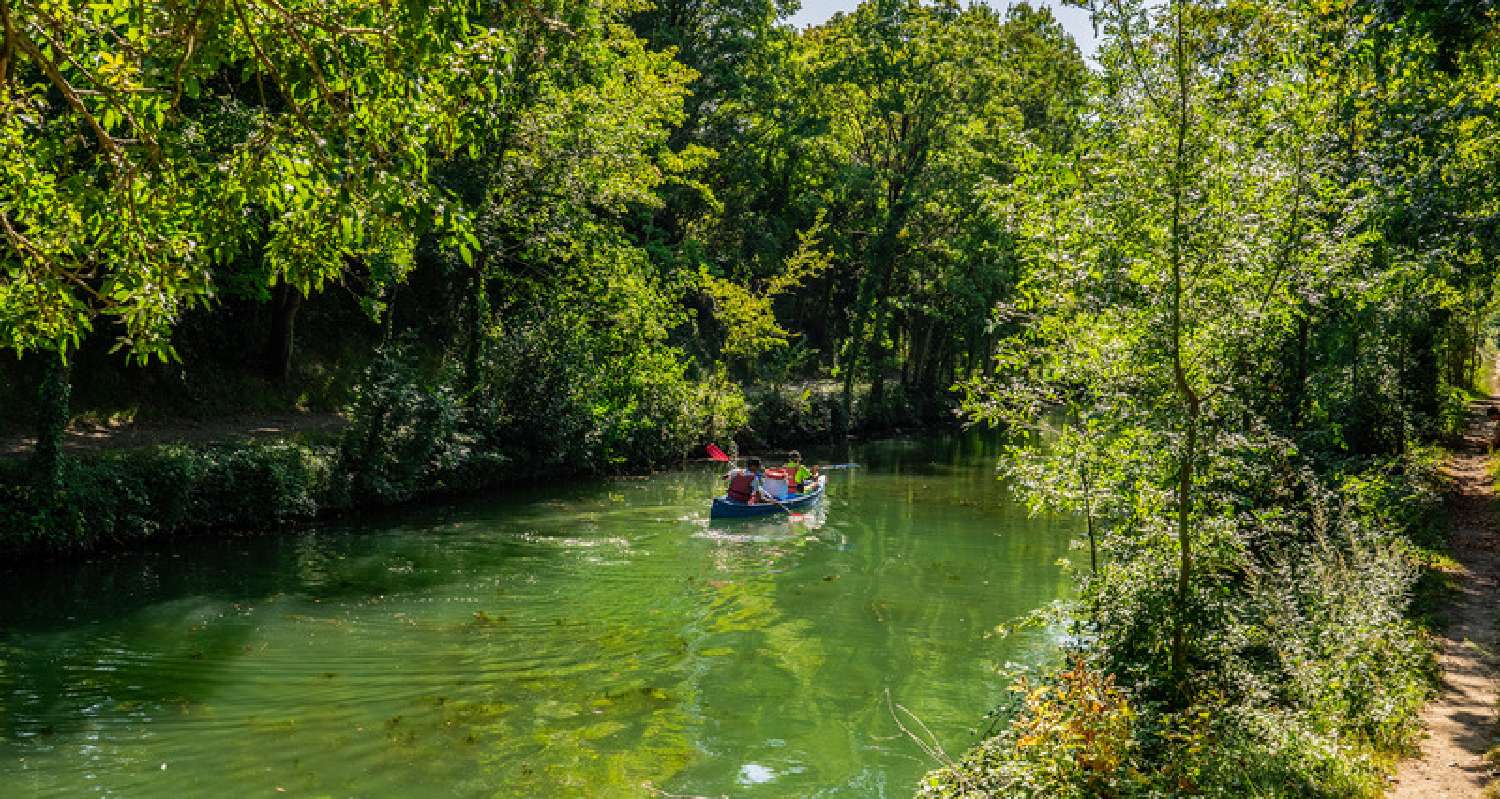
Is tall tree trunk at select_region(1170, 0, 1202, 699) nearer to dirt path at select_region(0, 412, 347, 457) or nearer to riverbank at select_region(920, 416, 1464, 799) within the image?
riverbank at select_region(920, 416, 1464, 799)

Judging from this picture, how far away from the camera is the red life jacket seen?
20609 mm

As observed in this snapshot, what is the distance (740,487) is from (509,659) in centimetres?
973

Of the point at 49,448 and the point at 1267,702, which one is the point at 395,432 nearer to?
the point at 49,448

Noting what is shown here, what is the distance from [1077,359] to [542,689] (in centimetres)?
636

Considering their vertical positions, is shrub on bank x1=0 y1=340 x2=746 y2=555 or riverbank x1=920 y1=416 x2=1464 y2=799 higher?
shrub on bank x1=0 y1=340 x2=746 y2=555

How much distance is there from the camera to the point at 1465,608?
1171 centimetres

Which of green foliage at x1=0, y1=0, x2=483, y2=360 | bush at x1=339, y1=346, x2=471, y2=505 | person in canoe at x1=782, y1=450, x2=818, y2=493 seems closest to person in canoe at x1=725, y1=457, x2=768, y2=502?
person in canoe at x1=782, y1=450, x2=818, y2=493

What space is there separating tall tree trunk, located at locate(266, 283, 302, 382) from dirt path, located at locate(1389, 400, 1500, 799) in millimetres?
22074

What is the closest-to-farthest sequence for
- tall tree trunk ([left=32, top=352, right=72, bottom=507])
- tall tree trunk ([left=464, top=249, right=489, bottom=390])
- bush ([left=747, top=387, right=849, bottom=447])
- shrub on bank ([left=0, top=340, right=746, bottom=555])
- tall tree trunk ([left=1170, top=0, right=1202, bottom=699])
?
1. tall tree trunk ([left=1170, top=0, right=1202, bottom=699])
2. tall tree trunk ([left=32, top=352, right=72, bottom=507])
3. shrub on bank ([left=0, top=340, right=746, bottom=555])
4. tall tree trunk ([left=464, top=249, right=489, bottom=390])
5. bush ([left=747, top=387, right=849, bottom=447])

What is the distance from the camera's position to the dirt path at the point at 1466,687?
23.5 ft

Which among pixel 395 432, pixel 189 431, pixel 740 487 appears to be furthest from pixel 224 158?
pixel 740 487

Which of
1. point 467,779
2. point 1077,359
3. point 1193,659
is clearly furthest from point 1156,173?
point 467,779

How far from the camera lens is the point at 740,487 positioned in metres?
20.6

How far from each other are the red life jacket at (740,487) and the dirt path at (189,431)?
8.35 metres
